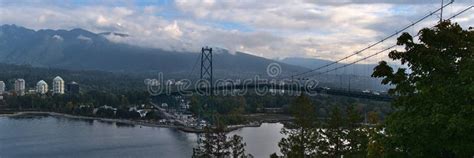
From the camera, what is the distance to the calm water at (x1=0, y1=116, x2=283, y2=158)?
38.3 feet

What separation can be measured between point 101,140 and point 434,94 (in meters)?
12.8

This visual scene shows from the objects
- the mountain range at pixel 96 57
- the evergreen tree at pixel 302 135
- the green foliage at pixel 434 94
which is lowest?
the evergreen tree at pixel 302 135

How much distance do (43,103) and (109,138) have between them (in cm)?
1109

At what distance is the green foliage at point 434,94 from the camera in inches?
66.8

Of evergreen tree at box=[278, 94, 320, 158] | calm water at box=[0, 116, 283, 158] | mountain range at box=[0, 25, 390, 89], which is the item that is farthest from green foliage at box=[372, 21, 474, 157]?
mountain range at box=[0, 25, 390, 89]

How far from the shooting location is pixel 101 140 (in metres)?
13.9

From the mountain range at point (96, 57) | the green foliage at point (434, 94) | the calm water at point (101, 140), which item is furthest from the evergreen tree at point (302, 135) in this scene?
the mountain range at point (96, 57)

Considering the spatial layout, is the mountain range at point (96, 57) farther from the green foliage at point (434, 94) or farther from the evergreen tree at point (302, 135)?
the green foliage at point (434, 94)

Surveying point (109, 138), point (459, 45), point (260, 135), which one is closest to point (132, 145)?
point (109, 138)

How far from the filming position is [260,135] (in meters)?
15.1

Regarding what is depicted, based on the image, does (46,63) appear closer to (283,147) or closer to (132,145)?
(132,145)

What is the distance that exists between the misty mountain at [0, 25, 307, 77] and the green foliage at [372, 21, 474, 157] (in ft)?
199

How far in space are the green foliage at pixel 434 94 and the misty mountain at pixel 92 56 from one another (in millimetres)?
60688

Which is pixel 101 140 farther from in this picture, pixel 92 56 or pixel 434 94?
pixel 92 56
